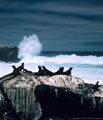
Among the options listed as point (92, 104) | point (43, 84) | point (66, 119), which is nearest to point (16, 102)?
point (43, 84)

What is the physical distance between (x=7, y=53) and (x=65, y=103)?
57.2 m

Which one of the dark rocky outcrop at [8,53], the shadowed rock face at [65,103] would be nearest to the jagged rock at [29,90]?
the shadowed rock face at [65,103]

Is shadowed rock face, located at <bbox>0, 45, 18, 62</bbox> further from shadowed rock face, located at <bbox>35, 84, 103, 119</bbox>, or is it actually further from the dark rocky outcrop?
shadowed rock face, located at <bbox>35, 84, 103, 119</bbox>

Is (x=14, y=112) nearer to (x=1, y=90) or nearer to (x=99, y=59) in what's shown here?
(x=1, y=90)

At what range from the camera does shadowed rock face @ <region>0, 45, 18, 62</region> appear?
2520 inches

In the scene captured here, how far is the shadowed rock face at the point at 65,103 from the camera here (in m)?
9.11

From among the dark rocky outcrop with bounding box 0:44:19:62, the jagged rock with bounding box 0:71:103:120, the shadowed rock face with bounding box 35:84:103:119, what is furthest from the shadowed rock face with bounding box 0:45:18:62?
the shadowed rock face with bounding box 35:84:103:119

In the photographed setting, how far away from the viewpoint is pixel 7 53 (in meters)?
65.6

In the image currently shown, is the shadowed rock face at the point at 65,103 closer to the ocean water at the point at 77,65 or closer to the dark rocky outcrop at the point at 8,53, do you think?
the ocean water at the point at 77,65

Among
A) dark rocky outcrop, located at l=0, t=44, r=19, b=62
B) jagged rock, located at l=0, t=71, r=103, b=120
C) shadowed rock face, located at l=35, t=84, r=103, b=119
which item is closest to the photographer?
shadowed rock face, located at l=35, t=84, r=103, b=119

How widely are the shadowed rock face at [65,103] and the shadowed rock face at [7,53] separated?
54884mm

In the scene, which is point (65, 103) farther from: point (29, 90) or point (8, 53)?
point (8, 53)

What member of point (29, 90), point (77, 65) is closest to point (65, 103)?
point (29, 90)

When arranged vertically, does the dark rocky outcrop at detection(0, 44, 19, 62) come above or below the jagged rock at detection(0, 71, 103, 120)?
above
